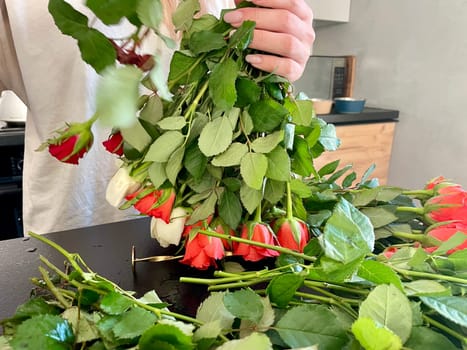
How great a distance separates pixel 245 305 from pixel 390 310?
8 cm

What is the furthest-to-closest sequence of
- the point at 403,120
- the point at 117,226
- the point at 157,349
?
the point at 403,120 < the point at 117,226 < the point at 157,349

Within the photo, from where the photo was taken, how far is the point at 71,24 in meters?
0.24

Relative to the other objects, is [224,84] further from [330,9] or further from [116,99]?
[330,9]

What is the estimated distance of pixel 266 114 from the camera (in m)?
0.35

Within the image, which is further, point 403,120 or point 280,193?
point 403,120

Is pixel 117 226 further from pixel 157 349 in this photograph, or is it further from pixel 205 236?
pixel 157 349

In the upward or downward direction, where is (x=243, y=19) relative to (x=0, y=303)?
upward

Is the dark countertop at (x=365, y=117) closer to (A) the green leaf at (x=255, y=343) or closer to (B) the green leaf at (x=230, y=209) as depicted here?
(B) the green leaf at (x=230, y=209)

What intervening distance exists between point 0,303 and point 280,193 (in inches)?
9.7

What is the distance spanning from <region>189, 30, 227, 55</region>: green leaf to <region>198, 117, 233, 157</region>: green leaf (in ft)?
0.20

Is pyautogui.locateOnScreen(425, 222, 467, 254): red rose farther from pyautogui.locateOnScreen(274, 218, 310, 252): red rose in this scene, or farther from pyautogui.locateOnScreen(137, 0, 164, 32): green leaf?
pyautogui.locateOnScreen(137, 0, 164, 32): green leaf

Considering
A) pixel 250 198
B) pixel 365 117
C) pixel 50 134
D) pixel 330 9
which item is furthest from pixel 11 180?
pixel 330 9

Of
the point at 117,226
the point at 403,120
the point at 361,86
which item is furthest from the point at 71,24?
the point at 361,86

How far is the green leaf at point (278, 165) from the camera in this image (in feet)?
1.13
